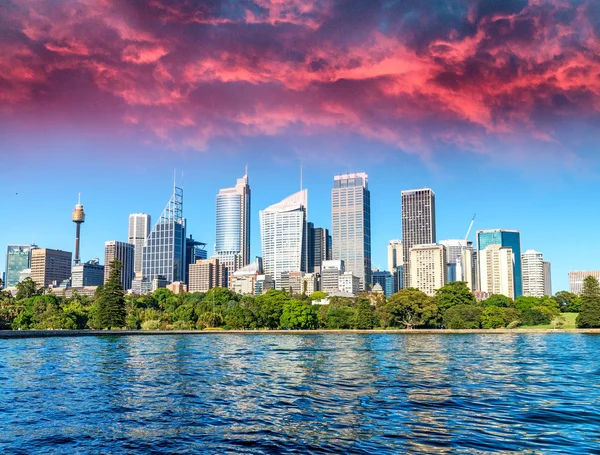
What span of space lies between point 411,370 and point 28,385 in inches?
Result: 1239

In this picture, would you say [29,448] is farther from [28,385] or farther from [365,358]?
[365,358]

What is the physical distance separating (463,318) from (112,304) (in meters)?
101

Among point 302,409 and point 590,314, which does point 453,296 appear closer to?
point 590,314

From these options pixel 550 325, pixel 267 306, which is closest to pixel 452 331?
pixel 550 325

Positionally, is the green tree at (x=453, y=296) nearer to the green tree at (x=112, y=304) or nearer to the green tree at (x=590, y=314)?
the green tree at (x=590, y=314)

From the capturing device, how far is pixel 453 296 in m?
185

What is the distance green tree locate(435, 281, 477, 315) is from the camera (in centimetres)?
18238

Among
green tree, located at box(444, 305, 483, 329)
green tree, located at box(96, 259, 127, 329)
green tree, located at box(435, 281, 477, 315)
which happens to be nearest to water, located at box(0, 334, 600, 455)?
green tree, located at box(96, 259, 127, 329)

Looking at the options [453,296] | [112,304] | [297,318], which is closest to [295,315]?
[297,318]

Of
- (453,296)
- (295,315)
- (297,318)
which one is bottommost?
(297,318)

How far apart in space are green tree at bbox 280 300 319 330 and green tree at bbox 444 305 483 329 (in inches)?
1611

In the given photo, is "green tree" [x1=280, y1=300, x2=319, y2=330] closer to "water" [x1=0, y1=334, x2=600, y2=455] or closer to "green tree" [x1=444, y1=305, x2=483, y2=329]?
"green tree" [x1=444, y1=305, x2=483, y2=329]

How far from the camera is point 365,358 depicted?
65.6 m

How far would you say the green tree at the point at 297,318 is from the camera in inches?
6900
